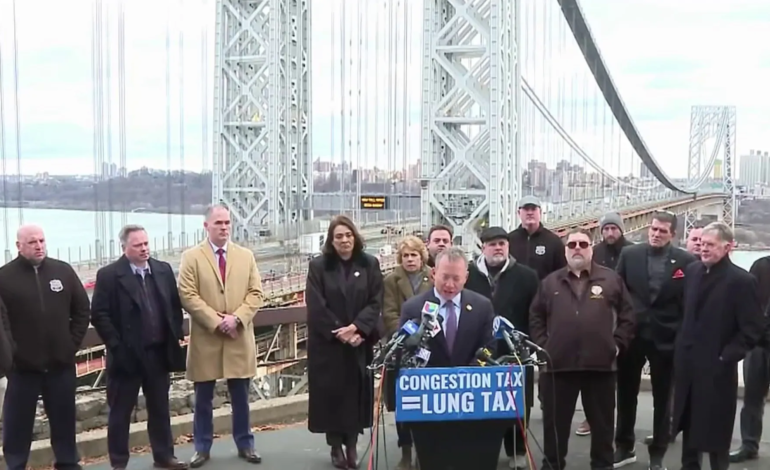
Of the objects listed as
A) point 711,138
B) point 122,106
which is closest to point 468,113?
point 122,106

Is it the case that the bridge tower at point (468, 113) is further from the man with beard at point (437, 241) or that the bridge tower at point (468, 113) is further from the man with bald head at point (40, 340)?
the man with bald head at point (40, 340)

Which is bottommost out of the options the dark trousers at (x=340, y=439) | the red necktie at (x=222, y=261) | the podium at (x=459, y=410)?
the dark trousers at (x=340, y=439)

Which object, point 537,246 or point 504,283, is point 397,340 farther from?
point 537,246

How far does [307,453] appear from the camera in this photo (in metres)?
5.58

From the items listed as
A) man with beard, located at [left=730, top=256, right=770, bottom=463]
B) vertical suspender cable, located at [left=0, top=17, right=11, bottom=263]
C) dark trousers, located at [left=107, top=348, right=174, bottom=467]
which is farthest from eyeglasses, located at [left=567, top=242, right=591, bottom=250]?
vertical suspender cable, located at [left=0, top=17, right=11, bottom=263]

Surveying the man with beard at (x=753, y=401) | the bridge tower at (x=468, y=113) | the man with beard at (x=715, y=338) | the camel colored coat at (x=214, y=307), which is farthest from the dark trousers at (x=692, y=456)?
the bridge tower at (x=468, y=113)

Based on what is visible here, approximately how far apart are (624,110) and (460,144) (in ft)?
85.1

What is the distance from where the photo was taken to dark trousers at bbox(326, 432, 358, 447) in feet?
16.8

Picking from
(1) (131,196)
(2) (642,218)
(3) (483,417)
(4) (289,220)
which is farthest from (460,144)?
(2) (642,218)

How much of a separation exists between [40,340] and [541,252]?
9.89 ft

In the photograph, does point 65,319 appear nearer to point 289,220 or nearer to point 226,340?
point 226,340

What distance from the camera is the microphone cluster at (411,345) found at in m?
3.85

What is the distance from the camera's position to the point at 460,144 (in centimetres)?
1688

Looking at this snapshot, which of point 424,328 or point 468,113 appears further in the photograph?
point 468,113
